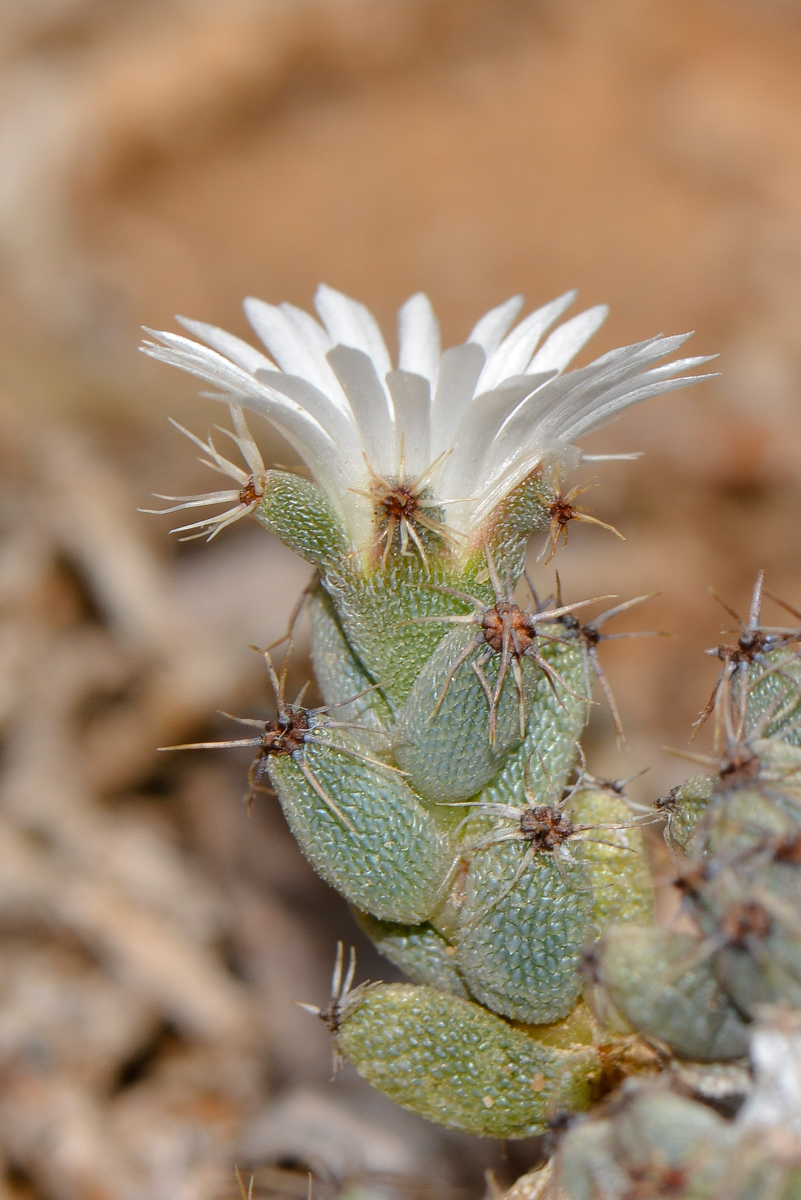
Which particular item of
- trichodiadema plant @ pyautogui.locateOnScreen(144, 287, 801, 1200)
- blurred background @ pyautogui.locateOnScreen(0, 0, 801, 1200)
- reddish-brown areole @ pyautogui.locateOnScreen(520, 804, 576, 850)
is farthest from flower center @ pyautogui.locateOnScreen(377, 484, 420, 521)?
blurred background @ pyautogui.locateOnScreen(0, 0, 801, 1200)

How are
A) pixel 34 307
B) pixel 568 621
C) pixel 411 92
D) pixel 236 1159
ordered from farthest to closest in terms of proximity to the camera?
pixel 411 92
pixel 34 307
pixel 236 1159
pixel 568 621

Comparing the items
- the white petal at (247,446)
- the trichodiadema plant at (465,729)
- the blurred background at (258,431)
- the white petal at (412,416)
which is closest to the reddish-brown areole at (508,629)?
the trichodiadema plant at (465,729)

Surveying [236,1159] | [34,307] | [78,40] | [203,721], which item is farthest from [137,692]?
[78,40]

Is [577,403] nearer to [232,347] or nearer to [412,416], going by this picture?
[412,416]

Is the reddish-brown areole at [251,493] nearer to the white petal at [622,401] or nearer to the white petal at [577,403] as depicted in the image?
the white petal at [577,403]

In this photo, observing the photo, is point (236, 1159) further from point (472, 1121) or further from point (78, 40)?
point (78, 40)

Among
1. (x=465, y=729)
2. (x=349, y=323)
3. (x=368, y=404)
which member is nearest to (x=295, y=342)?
(x=349, y=323)
